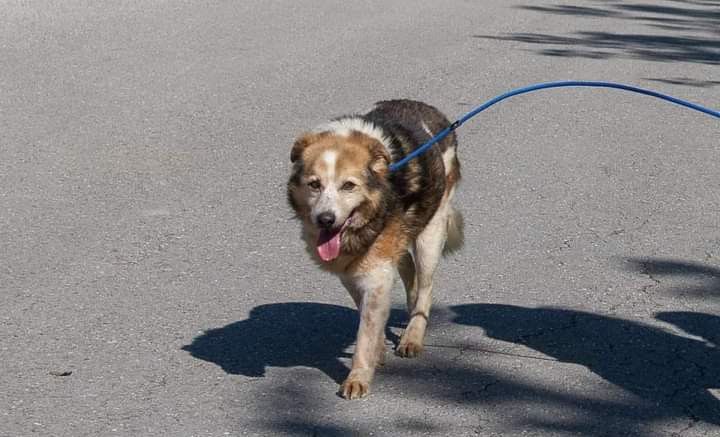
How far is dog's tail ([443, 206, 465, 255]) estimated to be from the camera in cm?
700

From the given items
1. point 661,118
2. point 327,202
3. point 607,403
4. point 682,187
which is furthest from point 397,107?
point 661,118

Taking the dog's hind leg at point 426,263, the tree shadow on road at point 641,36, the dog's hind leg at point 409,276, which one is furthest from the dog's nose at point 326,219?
the tree shadow on road at point 641,36

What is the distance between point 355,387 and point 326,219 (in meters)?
0.71

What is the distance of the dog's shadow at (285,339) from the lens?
20.1ft

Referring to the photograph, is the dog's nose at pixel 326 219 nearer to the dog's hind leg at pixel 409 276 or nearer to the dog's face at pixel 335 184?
the dog's face at pixel 335 184

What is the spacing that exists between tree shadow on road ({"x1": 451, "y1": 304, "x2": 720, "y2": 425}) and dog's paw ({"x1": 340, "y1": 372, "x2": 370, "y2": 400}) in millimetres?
1053

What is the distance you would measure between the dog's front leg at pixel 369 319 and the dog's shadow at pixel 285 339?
0.21 meters

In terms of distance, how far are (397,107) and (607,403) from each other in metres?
1.91

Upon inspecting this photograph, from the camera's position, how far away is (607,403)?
5723 mm

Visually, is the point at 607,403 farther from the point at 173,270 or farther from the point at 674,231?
the point at 674,231

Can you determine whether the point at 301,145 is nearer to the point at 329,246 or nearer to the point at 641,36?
the point at 329,246

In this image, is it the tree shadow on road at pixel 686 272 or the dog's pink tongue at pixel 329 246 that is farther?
the tree shadow on road at pixel 686 272

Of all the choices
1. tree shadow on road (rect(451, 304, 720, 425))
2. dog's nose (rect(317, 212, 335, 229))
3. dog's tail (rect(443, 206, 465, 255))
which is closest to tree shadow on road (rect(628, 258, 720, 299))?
tree shadow on road (rect(451, 304, 720, 425))

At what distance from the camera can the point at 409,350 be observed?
6.33 metres
